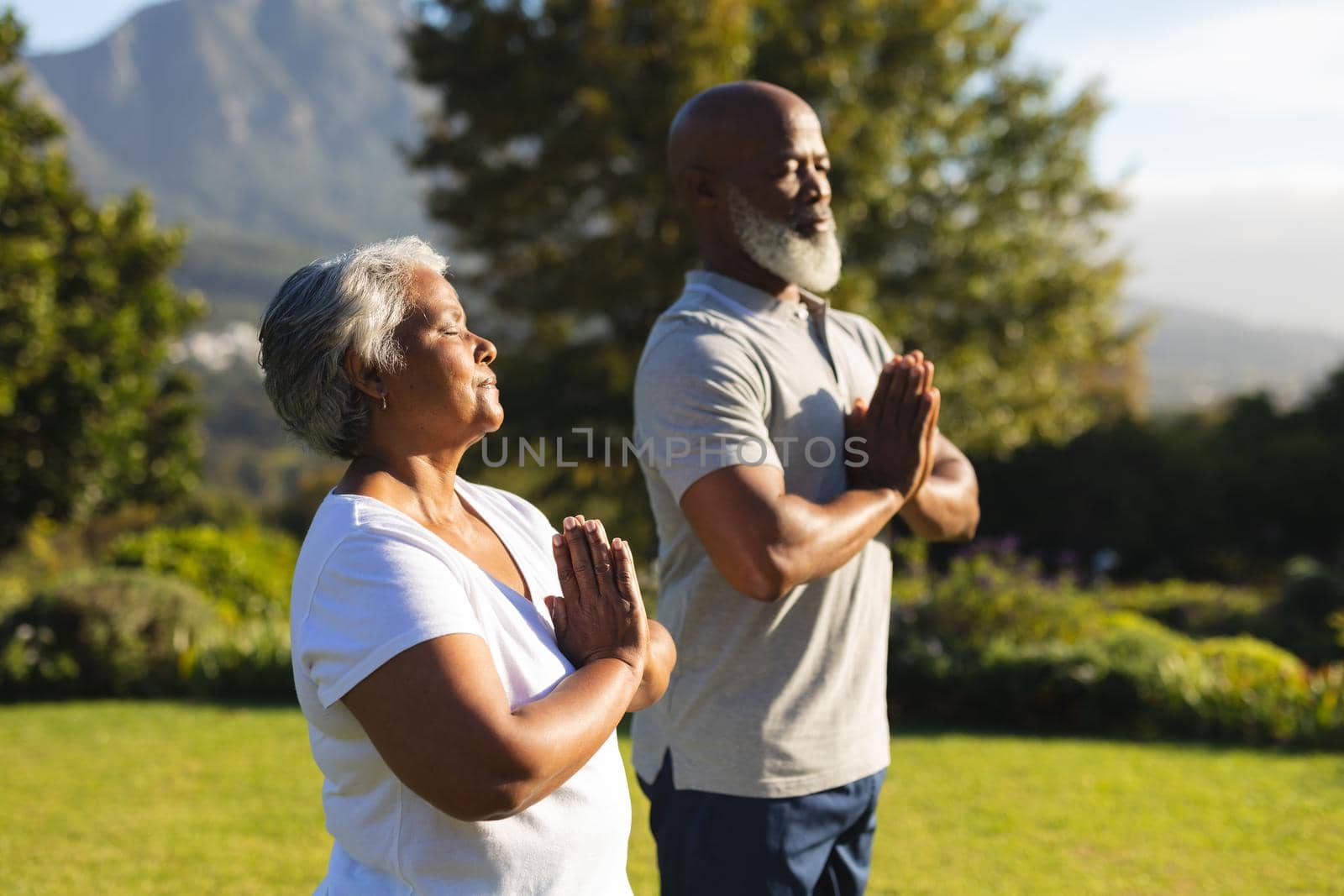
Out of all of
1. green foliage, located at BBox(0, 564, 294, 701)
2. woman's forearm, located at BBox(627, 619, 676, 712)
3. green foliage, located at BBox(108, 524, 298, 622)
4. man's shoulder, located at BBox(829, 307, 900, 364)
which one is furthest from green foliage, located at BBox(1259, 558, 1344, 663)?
woman's forearm, located at BBox(627, 619, 676, 712)

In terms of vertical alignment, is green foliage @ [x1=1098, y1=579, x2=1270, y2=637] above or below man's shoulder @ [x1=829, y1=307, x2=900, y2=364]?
below

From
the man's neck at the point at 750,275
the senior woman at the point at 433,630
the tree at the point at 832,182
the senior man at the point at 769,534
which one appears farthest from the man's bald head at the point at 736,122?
the tree at the point at 832,182

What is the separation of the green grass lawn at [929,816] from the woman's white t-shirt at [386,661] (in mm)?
3938

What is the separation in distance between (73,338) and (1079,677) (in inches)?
421

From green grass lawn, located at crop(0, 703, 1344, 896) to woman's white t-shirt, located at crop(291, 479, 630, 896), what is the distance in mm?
3938

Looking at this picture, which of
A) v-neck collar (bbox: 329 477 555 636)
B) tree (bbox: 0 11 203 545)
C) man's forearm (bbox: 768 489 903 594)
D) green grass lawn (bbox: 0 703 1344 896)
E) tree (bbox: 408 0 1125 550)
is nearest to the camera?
v-neck collar (bbox: 329 477 555 636)

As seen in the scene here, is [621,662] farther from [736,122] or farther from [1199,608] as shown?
[1199,608]

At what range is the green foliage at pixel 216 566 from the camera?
10859 mm

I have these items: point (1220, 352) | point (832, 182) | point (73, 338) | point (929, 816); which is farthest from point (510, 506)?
point (1220, 352)

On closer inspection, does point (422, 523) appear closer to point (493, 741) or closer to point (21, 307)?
point (493, 741)

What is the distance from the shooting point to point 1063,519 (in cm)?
2062

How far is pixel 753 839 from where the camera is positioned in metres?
2.14

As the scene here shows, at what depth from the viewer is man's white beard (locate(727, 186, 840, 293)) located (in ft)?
7.91

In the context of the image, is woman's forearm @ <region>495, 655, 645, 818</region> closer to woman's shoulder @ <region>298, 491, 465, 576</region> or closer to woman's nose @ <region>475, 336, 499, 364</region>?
woman's shoulder @ <region>298, 491, 465, 576</region>
